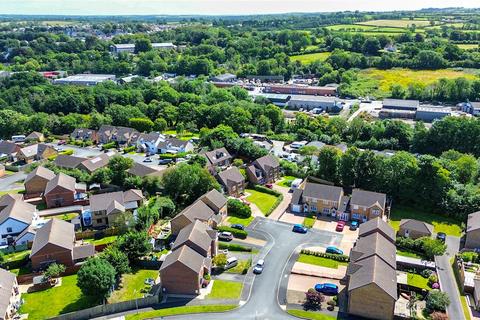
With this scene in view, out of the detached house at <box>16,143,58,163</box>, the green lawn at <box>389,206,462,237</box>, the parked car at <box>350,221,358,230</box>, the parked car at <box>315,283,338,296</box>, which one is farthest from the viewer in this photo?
the detached house at <box>16,143,58,163</box>

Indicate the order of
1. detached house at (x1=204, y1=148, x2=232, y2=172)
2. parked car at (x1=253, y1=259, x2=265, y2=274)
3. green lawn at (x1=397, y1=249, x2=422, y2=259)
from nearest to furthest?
parked car at (x1=253, y1=259, x2=265, y2=274) < green lawn at (x1=397, y1=249, x2=422, y2=259) < detached house at (x1=204, y1=148, x2=232, y2=172)

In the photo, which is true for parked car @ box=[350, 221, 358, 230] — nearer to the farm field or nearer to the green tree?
the green tree

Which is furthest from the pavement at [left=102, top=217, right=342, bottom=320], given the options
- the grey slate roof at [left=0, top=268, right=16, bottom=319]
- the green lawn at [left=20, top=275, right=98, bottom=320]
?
the grey slate roof at [left=0, top=268, right=16, bottom=319]

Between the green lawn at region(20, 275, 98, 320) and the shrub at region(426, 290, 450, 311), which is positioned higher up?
→ the shrub at region(426, 290, 450, 311)

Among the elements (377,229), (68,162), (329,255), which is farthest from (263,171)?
(68,162)

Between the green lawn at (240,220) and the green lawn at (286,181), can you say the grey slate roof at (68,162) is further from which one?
the green lawn at (286,181)

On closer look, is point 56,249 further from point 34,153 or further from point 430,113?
point 430,113

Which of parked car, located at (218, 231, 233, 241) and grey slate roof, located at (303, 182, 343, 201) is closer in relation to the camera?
parked car, located at (218, 231, 233, 241)
